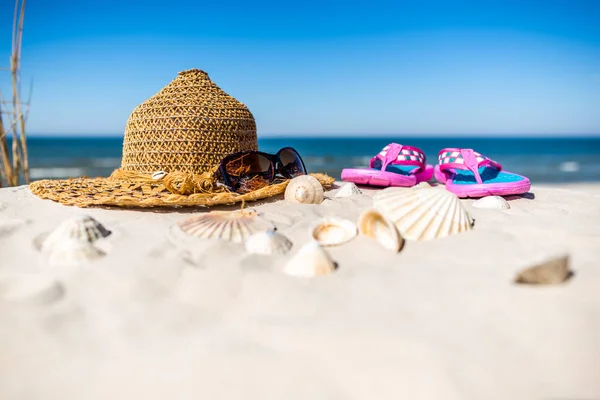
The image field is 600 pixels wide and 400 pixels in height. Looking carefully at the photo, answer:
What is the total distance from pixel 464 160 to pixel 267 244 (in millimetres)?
1933

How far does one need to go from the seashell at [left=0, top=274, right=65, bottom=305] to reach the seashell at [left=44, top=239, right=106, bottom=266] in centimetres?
10

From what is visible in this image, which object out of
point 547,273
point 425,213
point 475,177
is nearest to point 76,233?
point 425,213

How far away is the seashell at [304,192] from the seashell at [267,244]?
0.72m

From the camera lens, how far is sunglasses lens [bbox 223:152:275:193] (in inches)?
100

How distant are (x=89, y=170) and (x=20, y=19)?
10.7 m

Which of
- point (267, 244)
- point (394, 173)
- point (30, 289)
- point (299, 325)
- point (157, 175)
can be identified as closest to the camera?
point (299, 325)

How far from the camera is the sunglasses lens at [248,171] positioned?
100 inches

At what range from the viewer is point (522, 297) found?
4.11 feet

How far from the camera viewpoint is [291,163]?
2.93 meters

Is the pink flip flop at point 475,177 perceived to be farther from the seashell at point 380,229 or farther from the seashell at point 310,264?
the seashell at point 310,264

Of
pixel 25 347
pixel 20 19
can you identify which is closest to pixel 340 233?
pixel 25 347

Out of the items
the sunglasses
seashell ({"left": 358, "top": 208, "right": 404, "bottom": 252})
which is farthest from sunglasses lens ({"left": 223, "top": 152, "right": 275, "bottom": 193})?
seashell ({"left": 358, "top": 208, "right": 404, "bottom": 252})

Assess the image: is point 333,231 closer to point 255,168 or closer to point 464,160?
point 255,168

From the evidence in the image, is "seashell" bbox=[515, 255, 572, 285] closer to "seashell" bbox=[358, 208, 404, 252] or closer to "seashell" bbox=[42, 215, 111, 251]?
"seashell" bbox=[358, 208, 404, 252]
